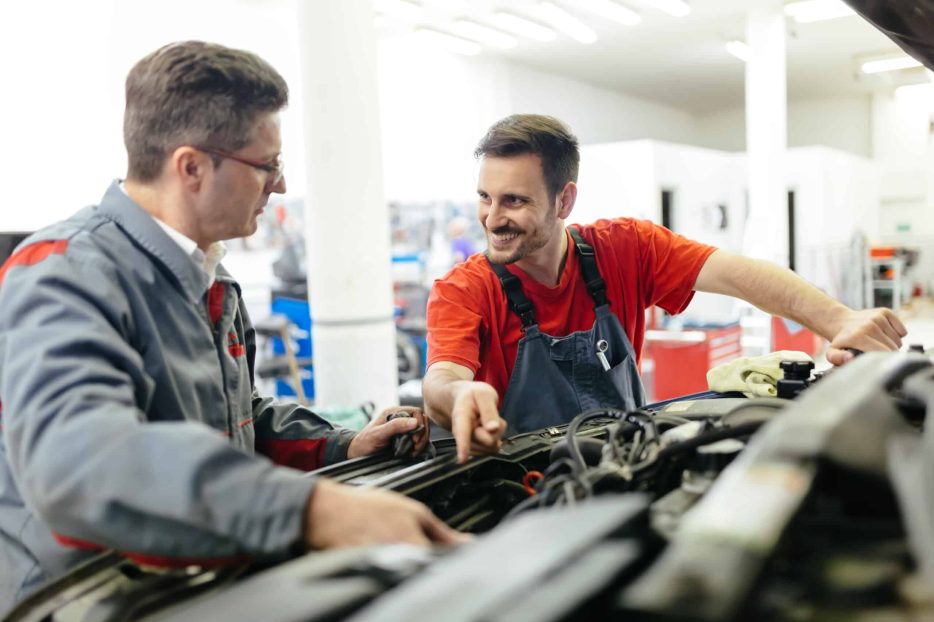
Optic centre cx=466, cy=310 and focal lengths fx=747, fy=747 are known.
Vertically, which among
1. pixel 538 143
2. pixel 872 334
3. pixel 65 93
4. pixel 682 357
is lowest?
pixel 682 357

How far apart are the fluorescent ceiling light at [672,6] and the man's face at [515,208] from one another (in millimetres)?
5919

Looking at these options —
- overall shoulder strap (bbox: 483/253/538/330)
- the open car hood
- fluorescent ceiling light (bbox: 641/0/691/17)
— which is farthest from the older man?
fluorescent ceiling light (bbox: 641/0/691/17)

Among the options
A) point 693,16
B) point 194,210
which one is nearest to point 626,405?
point 194,210

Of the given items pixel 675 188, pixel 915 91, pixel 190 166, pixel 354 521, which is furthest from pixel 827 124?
pixel 354 521

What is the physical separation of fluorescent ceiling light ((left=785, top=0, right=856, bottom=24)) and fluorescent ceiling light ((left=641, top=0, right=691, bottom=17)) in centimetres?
94

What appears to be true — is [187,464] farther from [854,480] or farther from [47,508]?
[854,480]

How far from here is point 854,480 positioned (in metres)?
0.68

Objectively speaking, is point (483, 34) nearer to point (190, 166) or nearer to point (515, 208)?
point (515, 208)

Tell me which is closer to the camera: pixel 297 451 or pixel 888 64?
pixel 297 451

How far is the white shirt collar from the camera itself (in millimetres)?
1173

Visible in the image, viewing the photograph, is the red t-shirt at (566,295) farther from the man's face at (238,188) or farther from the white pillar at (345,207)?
the white pillar at (345,207)

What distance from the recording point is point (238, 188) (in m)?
1.21

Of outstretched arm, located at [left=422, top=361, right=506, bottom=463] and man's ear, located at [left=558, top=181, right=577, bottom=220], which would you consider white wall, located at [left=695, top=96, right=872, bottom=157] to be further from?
outstretched arm, located at [left=422, top=361, right=506, bottom=463]

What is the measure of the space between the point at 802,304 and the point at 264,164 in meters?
1.28
